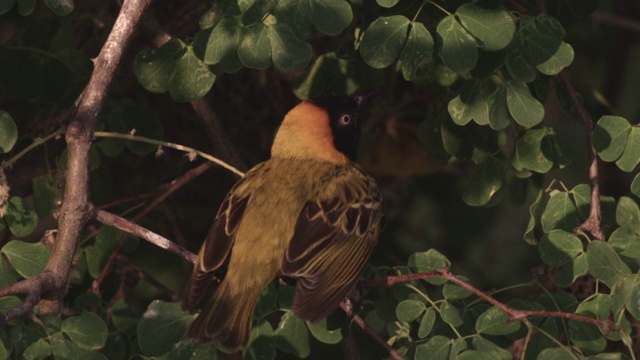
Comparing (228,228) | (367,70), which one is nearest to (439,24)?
(367,70)

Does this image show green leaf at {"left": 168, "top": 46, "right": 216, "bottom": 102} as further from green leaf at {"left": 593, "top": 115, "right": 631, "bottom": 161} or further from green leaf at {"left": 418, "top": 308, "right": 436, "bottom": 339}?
green leaf at {"left": 593, "top": 115, "right": 631, "bottom": 161}

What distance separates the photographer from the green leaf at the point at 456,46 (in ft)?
11.4

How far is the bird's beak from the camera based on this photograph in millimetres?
4395

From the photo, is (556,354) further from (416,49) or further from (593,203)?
(416,49)

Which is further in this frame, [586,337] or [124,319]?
[124,319]

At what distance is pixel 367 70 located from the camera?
4266 millimetres

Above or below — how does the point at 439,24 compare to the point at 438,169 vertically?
above

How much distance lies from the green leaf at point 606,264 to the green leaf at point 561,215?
44 cm

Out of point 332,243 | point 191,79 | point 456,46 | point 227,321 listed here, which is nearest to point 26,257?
point 227,321

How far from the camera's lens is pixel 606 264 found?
3234 millimetres

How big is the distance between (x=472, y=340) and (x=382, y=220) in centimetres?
101

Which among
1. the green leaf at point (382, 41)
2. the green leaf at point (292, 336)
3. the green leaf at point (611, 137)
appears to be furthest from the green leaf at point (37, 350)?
the green leaf at point (611, 137)

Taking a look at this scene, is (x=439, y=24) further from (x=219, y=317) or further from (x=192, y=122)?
(x=192, y=122)

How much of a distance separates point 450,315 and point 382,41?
0.86 meters
